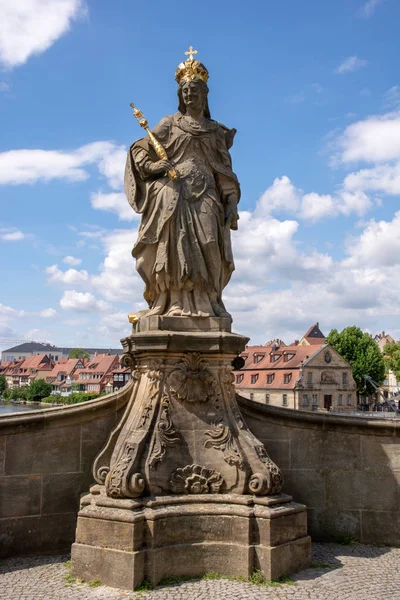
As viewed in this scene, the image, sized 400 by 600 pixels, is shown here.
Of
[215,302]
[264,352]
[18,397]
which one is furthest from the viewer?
[18,397]

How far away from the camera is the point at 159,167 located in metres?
7.45

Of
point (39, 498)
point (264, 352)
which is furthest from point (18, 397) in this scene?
point (39, 498)

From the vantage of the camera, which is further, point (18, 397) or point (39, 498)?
point (18, 397)

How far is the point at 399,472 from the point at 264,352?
62.9 meters

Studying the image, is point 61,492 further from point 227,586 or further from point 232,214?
point 232,214

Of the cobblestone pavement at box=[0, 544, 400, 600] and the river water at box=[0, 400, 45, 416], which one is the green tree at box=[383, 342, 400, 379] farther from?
the cobblestone pavement at box=[0, 544, 400, 600]

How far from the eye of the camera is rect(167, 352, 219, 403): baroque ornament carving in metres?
6.92

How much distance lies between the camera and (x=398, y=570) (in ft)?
21.9

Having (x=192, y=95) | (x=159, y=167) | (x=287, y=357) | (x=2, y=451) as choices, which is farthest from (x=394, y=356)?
(x=2, y=451)

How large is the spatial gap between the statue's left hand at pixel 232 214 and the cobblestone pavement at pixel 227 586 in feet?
13.1

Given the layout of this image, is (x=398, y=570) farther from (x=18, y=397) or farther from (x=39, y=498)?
(x=18, y=397)

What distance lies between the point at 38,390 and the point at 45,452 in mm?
104025

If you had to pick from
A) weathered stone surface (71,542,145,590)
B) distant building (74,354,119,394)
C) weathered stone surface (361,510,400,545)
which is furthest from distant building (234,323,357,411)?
weathered stone surface (71,542,145,590)

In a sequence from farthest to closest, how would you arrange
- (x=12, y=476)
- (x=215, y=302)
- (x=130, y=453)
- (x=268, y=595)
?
(x=215, y=302), (x=12, y=476), (x=130, y=453), (x=268, y=595)
